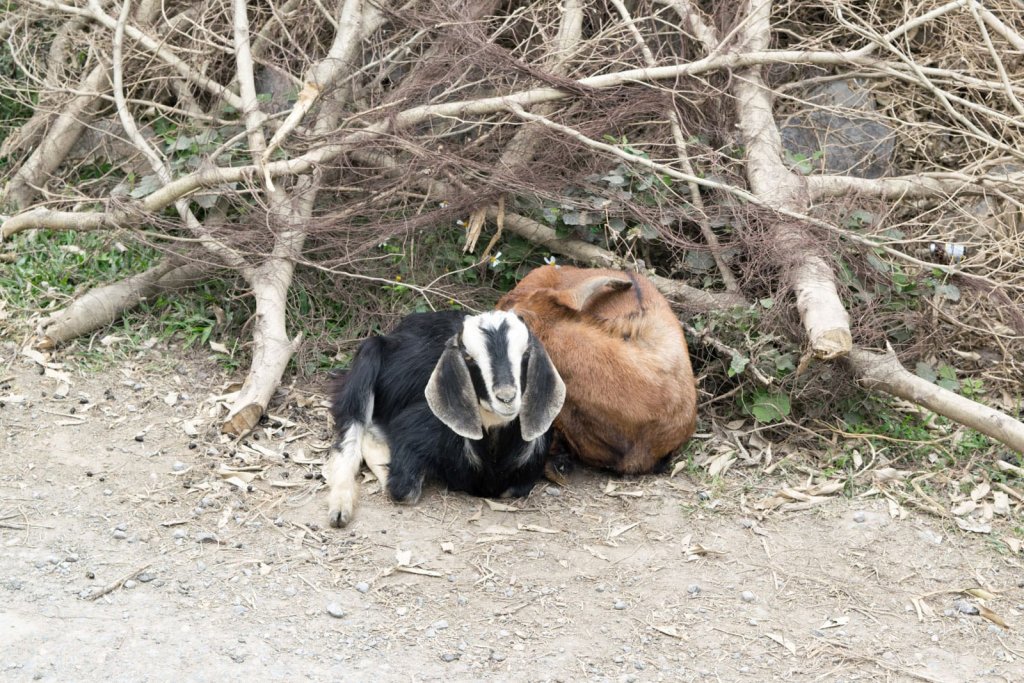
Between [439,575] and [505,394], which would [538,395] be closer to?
[505,394]

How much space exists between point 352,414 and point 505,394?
3.85 feet

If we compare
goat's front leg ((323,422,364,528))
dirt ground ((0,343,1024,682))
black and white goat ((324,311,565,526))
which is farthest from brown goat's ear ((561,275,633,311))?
goat's front leg ((323,422,364,528))

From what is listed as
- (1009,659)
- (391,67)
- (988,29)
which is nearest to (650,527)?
(1009,659)

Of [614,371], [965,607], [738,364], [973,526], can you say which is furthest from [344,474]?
[973,526]

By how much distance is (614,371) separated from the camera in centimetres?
560

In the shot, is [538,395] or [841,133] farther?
[841,133]

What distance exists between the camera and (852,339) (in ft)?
19.8

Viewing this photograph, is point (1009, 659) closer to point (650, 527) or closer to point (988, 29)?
point (650, 527)

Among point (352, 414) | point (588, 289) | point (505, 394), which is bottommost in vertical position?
point (352, 414)

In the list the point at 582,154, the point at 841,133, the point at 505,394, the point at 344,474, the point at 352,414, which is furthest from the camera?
the point at 841,133

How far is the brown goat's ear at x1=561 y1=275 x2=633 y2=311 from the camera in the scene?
5801mm

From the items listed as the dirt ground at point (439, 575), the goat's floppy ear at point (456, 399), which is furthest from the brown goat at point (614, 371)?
the goat's floppy ear at point (456, 399)

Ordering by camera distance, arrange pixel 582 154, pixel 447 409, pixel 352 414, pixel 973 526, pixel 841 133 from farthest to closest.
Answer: pixel 841 133
pixel 582 154
pixel 352 414
pixel 973 526
pixel 447 409

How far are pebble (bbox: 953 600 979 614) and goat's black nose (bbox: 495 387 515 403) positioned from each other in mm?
2090
